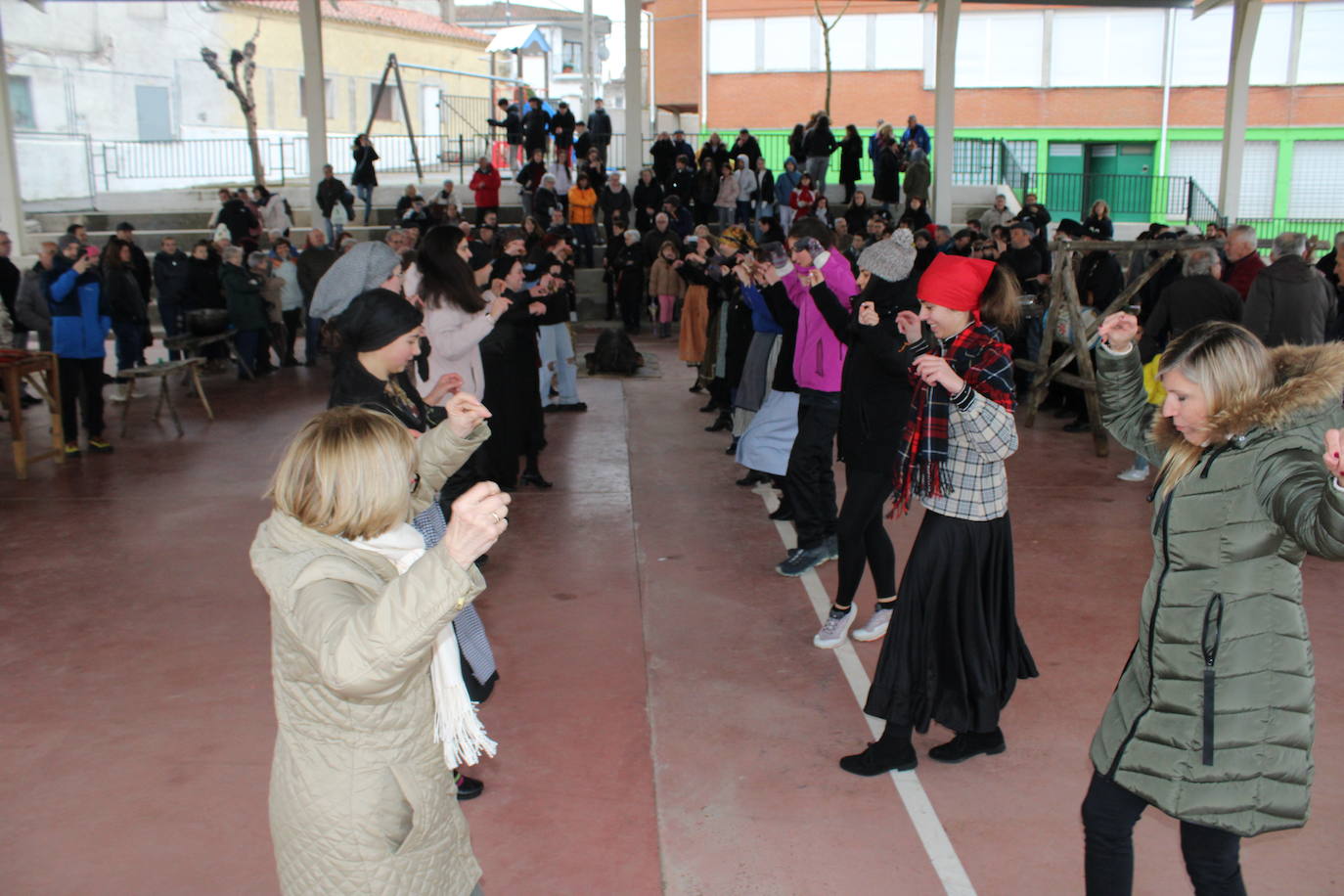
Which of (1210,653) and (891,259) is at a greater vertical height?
(891,259)

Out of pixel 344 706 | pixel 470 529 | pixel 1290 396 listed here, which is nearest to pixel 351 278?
pixel 344 706

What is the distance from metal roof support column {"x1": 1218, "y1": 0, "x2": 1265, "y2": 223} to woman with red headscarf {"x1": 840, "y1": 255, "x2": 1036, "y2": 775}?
16571 millimetres

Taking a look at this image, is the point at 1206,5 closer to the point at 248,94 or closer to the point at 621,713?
the point at 621,713

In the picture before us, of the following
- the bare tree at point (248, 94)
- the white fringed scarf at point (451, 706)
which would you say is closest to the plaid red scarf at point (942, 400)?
the white fringed scarf at point (451, 706)

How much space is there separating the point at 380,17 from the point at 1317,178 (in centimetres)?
2844

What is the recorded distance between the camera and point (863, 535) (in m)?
4.95

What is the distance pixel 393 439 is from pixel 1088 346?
8.30m

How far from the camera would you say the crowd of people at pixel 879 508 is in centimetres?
215

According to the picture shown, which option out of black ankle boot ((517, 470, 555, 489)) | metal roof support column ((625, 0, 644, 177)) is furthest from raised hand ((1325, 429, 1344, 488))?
metal roof support column ((625, 0, 644, 177))

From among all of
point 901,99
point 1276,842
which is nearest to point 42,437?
point 1276,842

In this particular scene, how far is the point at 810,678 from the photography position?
16.1 feet

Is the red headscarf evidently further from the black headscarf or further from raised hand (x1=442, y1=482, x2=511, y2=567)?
raised hand (x1=442, y1=482, x2=511, y2=567)

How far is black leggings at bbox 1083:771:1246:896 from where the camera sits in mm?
2637

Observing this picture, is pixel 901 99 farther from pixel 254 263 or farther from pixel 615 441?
pixel 615 441
